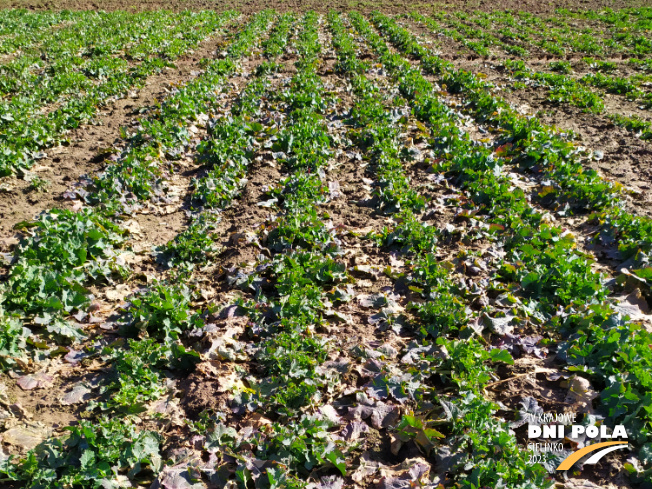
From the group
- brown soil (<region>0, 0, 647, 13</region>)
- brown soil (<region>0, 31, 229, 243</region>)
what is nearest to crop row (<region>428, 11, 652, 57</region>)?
brown soil (<region>0, 0, 647, 13</region>)

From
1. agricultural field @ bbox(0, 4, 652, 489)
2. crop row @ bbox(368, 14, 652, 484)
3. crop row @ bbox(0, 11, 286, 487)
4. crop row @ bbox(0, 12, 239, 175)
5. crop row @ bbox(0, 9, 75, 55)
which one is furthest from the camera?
crop row @ bbox(0, 9, 75, 55)

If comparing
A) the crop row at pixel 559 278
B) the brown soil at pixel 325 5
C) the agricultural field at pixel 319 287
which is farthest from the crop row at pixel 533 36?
the crop row at pixel 559 278

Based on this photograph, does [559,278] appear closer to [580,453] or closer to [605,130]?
[580,453]

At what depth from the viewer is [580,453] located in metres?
3.49

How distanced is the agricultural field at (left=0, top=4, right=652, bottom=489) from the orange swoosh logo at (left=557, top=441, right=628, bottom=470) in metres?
0.04

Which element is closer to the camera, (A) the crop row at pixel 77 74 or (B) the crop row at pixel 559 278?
(B) the crop row at pixel 559 278

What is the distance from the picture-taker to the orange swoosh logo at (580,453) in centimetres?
343

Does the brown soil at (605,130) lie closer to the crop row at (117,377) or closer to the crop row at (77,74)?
the crop row at (117,377)

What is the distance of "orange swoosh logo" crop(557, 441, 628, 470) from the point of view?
11.2ft

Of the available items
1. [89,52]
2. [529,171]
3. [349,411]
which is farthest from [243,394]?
[89,52]

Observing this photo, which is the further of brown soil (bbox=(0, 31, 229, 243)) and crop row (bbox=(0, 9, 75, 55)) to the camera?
crop row (bbox=(0, 9, 75, 55))

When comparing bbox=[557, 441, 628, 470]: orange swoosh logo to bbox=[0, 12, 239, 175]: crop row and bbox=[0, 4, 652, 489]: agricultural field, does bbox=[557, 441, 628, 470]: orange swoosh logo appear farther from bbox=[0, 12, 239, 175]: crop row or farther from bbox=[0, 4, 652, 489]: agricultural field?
bbox=[0, 12, 239, 175]: crop row

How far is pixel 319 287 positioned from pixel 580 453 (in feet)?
10.3

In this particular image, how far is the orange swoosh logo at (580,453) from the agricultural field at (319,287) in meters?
0.04
